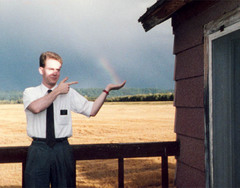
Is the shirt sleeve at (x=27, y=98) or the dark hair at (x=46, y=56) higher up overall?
the dark hair at (x=46, y=56)

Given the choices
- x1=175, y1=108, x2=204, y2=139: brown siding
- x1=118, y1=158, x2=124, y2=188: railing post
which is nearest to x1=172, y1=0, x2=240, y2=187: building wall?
x1=175, y1=108, x2=204, y2=139: brown siding

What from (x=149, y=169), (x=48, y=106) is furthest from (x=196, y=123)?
(x=149, y=169)

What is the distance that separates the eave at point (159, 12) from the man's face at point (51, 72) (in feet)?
3.68

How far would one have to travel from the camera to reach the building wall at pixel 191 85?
311 cm

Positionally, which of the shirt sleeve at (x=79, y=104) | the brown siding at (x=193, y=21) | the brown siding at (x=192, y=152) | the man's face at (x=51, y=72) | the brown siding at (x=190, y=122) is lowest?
the brown siding at (x=192, y=152)

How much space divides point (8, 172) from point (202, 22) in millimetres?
7307

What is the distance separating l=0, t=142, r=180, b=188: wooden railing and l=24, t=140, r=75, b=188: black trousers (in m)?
0.63

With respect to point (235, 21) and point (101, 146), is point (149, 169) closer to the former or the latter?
point (101, 146)

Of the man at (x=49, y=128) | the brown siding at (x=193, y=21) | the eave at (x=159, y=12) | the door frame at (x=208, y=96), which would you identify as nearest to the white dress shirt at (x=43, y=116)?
the man at (x=49, y=128)

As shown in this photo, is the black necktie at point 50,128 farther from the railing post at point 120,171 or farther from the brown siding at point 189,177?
the brown siding at point 189,177

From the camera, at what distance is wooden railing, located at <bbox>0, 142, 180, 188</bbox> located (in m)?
2.98

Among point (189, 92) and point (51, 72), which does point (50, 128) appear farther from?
point (189, 92)

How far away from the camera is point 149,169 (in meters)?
7.90

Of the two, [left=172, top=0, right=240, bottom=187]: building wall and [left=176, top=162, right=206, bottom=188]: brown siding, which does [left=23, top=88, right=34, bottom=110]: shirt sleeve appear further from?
[left=176, top=162, right=206, bottom=188]: brown siding
